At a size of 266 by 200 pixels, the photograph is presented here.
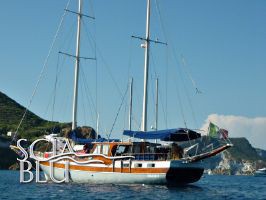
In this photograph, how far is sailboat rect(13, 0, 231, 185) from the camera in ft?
171

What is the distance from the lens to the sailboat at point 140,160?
5197 centimetres

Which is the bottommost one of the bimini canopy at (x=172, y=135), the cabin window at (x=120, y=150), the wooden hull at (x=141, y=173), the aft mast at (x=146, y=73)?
→ the wooden hull at (x=141, y=173)


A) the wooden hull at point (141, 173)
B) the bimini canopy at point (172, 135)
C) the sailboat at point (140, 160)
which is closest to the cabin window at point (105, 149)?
the sailboat at point (140, 160)

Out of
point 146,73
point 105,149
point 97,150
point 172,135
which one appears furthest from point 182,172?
point 146,73

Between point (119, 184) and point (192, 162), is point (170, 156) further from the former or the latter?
point (119, 184)

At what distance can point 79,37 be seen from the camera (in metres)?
68.6

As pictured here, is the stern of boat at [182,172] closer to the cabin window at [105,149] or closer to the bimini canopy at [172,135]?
the bimini canopy at [172,135]

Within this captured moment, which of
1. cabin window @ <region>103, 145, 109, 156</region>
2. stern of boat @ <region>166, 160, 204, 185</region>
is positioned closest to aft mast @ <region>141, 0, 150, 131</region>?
cabin window @ <region>103, 145, 109, 156</region>

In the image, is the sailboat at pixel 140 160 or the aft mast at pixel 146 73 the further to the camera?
the aft mast at pixel 146 73

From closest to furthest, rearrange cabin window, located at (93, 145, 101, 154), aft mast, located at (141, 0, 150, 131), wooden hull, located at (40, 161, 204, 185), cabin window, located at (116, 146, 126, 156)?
wooden hull, located at (40, 161, 204, 185) < cabin window, located at (116, 146, 126, 156) < cabin window, located at (93, 145, 101, 154) < aft mast, located at (141, 0, 150, 131)

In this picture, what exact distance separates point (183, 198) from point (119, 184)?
→ 12.6m

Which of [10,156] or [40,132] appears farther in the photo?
[40,132]

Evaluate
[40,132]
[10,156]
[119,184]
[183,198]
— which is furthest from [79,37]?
[40,132]

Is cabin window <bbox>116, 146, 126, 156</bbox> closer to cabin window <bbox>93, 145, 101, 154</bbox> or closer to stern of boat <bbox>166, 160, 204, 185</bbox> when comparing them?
cabin window <bbox>93, 145, 101, 154</bbox>
